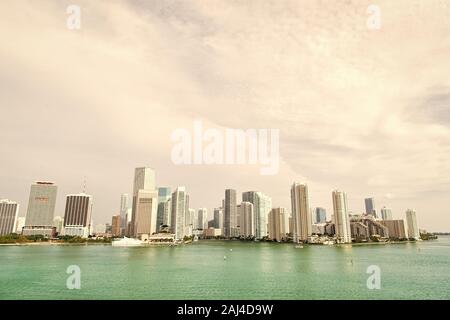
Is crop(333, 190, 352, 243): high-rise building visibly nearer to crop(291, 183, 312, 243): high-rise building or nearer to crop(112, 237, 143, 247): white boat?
crop(291, 183, 312, 243): high-rise building

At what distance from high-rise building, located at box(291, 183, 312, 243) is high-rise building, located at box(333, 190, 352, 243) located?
1715cm

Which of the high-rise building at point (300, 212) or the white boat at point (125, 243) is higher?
the high-rise building at point (300, 212)

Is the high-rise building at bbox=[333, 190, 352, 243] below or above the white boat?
above

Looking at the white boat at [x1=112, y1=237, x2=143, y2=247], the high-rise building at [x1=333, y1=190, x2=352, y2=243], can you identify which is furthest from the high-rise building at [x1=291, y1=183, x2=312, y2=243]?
the white boat at [x1=112, y1=237, x2=143, y2=247]

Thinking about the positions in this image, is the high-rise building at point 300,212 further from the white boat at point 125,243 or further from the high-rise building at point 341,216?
the white boat at point 125,243

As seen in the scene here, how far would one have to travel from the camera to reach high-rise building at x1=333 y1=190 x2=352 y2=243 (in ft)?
594

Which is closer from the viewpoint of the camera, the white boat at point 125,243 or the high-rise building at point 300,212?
the white boat at point 125,243

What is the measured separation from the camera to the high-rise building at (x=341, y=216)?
181 meters

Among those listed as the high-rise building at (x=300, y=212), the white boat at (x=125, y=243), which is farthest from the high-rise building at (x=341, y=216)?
the white boat at (x=125, y=243)

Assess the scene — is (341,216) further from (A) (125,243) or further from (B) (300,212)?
(A) (125,243)

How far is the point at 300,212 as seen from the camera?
603 feet

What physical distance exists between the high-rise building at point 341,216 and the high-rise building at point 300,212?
56.3ft
